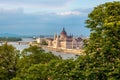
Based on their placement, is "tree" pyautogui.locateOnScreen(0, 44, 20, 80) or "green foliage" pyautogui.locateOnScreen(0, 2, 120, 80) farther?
"tree" pyautogui.locateOnScreen(0, 44, 20, 80)

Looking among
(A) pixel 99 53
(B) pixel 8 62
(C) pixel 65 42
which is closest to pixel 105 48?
(A) pixel 99 53

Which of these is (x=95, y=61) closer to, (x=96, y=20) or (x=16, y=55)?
(x=96, y=20)

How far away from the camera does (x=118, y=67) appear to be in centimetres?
1264

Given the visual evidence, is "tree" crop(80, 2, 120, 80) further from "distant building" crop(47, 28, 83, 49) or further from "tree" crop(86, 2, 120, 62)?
"distant building" crop(47, 28, 83, 49)

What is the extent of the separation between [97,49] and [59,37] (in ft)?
508

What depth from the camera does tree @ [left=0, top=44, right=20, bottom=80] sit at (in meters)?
24.5

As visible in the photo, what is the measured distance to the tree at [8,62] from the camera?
24.5 m

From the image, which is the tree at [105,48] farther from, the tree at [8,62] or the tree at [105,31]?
the tree at [8,62]

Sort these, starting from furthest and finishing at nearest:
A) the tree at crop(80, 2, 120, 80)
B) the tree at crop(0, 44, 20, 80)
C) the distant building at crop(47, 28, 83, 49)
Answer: the distant building at crop(47, 28, 83, 49)
the tree at crop(0, 44, 20, 80)
the tree at crop(80, 2, 120, 80)

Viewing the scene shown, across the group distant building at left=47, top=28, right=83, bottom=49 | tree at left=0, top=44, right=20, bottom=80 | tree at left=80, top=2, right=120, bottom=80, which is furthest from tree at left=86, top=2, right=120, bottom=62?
distant building at left=47, top=28, right=83, bottom=49

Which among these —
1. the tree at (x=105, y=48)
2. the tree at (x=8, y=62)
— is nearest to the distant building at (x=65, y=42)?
the tree at (x=8, y=62)

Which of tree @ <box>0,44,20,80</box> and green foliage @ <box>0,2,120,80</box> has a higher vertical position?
green foliage @ <box>0,2,120,80</box>

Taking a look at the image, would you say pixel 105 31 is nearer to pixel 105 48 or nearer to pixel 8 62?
pixel 105 48

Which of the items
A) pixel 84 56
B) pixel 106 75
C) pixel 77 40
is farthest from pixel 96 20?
pixel 77 40
